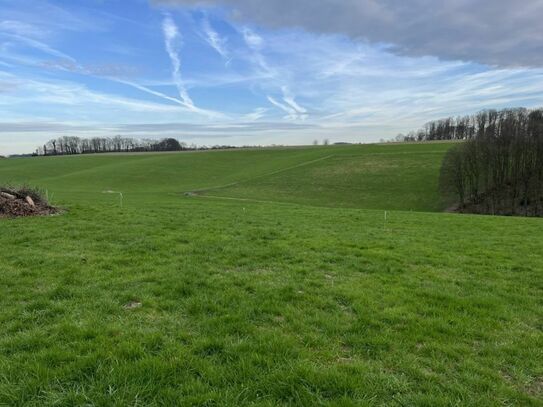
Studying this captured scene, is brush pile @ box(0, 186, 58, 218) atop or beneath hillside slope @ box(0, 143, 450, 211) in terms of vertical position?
atop

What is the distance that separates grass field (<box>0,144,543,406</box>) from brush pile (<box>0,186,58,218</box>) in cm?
149

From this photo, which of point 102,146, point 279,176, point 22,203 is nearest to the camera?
point 22,203

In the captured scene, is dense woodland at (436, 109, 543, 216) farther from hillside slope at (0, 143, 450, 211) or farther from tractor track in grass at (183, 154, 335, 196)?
tractor track in grass at (183, 154, 335, 196)

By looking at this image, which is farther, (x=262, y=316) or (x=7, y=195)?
(x=7, y=195)

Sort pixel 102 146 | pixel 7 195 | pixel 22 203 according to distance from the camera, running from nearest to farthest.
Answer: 1. pixel 22 203
2. pixel 7 195
3. pixel 102 146

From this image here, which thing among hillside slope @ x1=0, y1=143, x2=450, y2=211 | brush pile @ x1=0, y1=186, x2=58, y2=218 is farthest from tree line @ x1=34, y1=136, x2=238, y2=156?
brush pile @ x1=0, y1=186, x2=58, y2=218

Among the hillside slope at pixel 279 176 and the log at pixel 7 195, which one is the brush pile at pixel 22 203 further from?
the hillside slope at pixel 279 176

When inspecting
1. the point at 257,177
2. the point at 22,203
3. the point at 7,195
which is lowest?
Result: the point at 257,177

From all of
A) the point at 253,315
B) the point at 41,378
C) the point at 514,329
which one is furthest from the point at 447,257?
the point at 41,378

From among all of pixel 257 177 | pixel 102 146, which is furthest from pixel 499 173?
pixel 102 146

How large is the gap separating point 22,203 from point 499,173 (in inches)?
2201

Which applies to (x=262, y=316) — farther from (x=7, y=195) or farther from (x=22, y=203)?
(x=7, y=195)

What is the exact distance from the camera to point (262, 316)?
18.7 feet

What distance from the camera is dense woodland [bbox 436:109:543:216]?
172 feet
